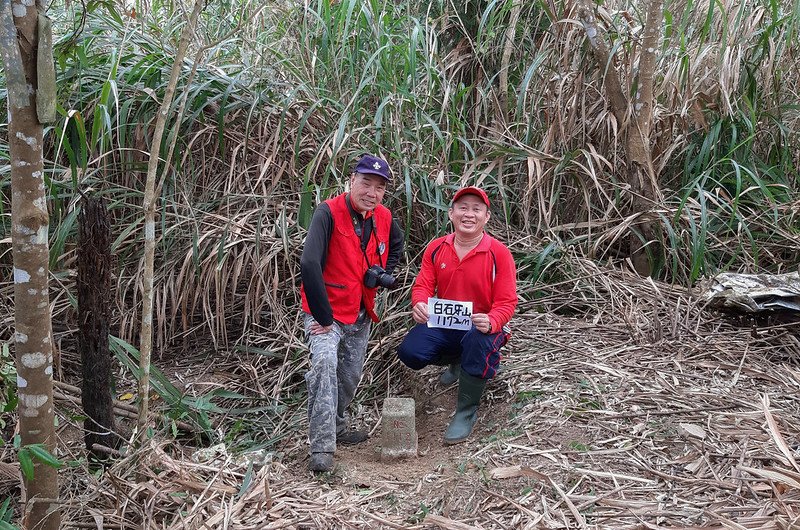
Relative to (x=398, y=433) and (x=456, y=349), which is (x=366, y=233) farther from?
(x=398, y=433)

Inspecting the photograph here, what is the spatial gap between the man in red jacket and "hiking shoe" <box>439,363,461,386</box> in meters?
0.14

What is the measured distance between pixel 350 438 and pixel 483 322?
0.97 m

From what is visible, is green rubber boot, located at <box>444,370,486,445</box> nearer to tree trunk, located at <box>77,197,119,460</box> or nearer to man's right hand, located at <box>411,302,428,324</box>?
man's right hand, located at <box>411,302,428,324</box>

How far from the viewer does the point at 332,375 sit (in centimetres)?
343

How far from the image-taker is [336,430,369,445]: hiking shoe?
3.77 metres

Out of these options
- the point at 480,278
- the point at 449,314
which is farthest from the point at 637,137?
the point at 449,314

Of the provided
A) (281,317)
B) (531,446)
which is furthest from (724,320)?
(281,317)

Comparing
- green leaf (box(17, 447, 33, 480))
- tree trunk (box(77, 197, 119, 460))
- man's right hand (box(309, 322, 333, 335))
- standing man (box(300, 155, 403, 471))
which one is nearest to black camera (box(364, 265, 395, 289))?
standing man (box(300, 155, 403, 471))

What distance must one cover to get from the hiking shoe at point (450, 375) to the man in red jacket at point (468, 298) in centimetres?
14

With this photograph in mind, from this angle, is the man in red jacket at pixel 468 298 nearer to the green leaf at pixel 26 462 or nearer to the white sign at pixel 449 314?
the white sign at pixel 449 314

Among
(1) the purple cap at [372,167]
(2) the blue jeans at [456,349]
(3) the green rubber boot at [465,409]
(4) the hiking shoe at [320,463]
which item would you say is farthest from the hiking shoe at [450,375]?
(1) the purple cap at [372,167]

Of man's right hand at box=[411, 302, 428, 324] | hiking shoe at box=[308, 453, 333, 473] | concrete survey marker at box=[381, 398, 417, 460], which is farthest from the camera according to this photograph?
man's right hand at box=[411, 302, 428, 324]

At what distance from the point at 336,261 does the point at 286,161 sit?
1502mm

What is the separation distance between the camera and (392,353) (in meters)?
4.34
